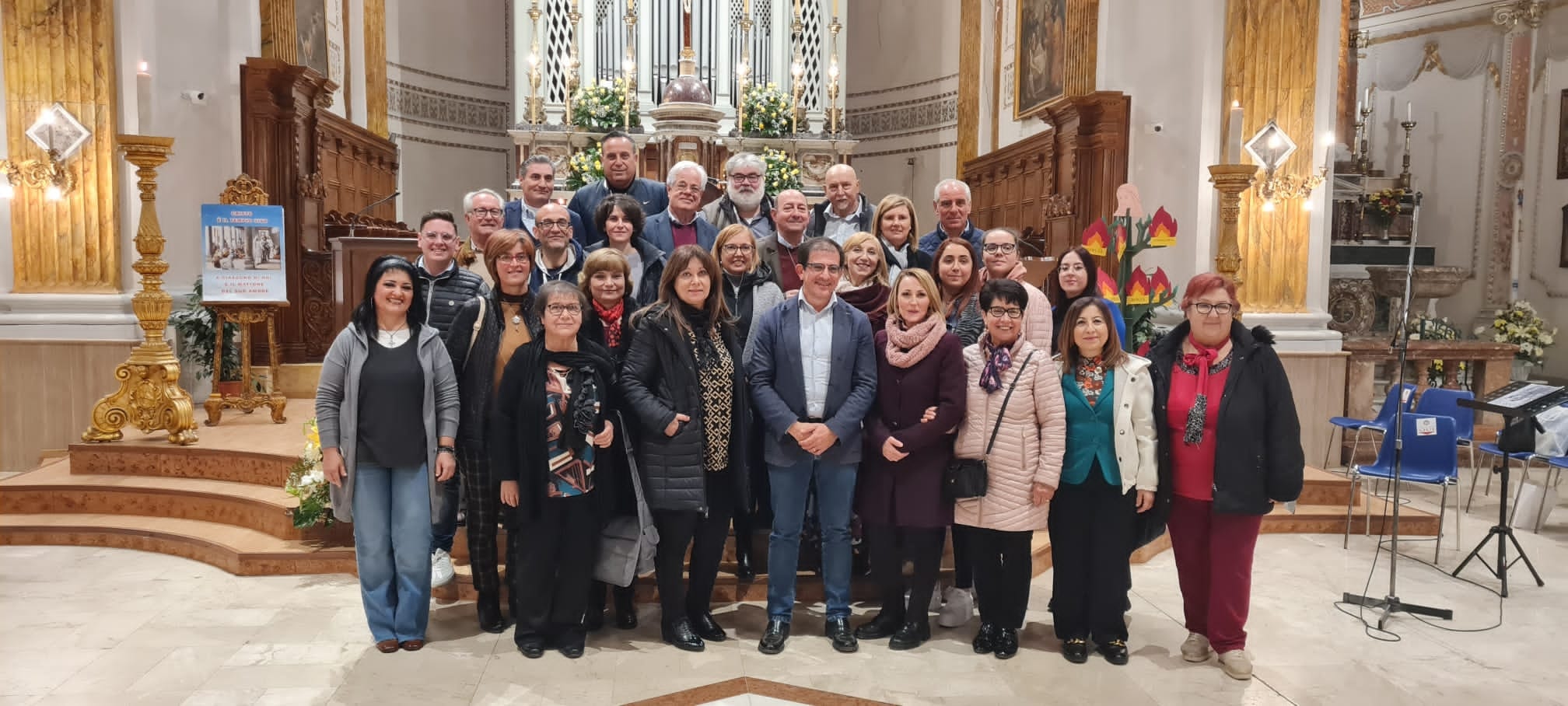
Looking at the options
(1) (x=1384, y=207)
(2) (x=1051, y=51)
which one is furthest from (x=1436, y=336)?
(2) (x=1051, y=51)

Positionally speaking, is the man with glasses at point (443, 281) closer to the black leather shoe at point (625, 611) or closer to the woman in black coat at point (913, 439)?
the black leather shoe at point (625, 611)

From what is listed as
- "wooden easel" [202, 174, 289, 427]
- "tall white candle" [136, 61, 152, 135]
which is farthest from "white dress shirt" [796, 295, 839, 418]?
"wooden easel" [202, 174, 289, 427]

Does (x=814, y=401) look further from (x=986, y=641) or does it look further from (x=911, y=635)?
(x=986, y=641)

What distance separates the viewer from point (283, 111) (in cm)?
790

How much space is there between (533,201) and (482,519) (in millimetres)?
1508

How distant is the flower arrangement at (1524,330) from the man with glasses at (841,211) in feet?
28.3

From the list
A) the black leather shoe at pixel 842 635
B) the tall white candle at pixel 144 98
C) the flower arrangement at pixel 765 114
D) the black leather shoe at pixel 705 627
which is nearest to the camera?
the black leather shoe at pixel 842 635

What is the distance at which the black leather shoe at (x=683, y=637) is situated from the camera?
386 cm

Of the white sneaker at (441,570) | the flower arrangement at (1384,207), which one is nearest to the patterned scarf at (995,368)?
the white sneaker at (441,570)

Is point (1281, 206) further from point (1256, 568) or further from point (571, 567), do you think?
point (571, 567)

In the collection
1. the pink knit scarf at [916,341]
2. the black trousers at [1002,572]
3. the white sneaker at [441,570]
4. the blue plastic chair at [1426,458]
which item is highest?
the pink knit scarf at [916,341]

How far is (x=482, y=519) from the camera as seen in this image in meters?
3.98

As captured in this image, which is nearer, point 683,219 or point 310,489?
point 683,219

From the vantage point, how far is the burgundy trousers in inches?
145
